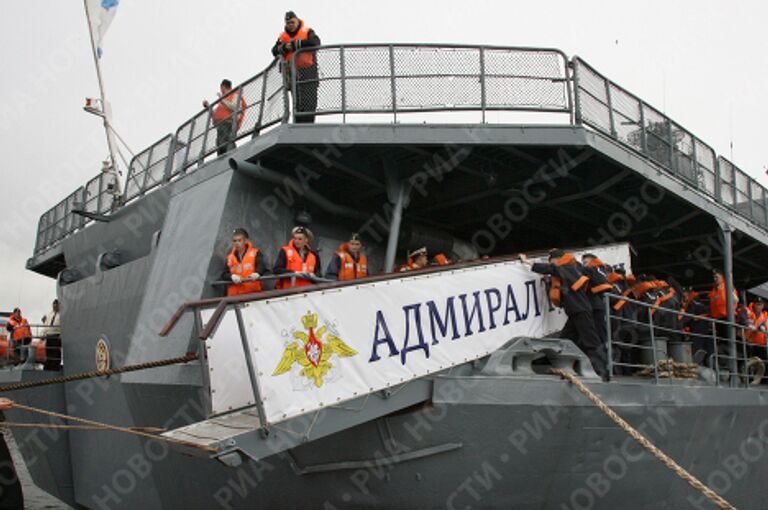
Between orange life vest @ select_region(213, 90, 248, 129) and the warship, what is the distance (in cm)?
9

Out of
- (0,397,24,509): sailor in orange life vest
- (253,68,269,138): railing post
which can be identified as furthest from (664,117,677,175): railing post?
(0,397,24,509): sailor in orange life vest

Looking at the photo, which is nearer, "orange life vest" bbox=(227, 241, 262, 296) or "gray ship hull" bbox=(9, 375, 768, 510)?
"gray ship hull" bbox=(9, 375, 768, 510)

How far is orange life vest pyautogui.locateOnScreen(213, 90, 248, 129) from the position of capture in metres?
7.90

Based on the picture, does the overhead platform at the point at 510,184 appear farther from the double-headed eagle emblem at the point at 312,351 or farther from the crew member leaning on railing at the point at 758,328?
the double-headed eagle emblem at the point at 312,351

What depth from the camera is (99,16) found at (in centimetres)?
1105

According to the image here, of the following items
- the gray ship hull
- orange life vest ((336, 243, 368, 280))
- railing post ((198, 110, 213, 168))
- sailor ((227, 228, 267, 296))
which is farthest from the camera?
railing post ((198, 110, 213, 168))

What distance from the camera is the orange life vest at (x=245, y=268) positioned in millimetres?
6324

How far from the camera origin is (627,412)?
19.3 ft

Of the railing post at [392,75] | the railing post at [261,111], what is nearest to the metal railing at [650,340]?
the railing post at [392,75]

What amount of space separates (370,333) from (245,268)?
185cm

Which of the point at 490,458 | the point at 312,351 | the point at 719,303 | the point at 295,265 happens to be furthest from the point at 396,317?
the point at 719,303

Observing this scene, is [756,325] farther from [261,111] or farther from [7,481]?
[7,481]

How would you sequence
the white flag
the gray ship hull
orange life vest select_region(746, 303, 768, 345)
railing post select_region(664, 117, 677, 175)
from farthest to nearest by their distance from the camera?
the white flag → orange life vest select_region(746, 303, 768, 345) → railing post select_region(664, 117, 677, 175) → the gray ship hull

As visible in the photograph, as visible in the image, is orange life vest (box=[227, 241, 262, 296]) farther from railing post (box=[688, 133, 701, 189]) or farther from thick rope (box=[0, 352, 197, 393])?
railing post (box=[688, 133, 701, 189])
